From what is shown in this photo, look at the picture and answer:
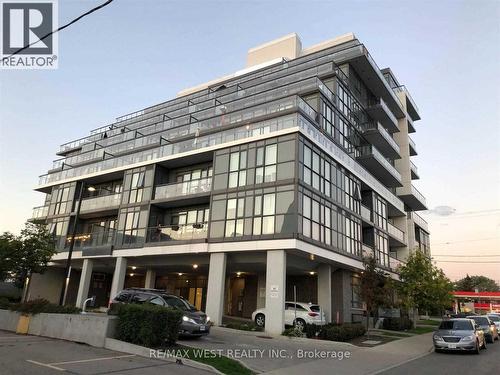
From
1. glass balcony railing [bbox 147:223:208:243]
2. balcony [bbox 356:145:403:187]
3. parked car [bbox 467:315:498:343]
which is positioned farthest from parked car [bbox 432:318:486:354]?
balcony [bbox 356:145:403:187]

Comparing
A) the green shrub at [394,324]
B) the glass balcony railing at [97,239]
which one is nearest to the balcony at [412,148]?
the green shrub at [394,324]

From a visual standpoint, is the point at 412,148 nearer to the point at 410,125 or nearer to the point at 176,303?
the point at 410,125

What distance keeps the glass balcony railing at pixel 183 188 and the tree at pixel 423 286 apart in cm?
1711

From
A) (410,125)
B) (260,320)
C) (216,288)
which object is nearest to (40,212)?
(216,288)

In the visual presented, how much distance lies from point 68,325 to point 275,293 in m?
10.2

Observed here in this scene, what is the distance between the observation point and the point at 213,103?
127 feet

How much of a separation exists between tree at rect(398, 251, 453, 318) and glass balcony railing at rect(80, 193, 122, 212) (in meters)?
23.7

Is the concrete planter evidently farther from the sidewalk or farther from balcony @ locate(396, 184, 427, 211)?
balcony @ locate(396, 184, 427, 211)

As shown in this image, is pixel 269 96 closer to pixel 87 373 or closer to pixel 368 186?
pixel 368 186

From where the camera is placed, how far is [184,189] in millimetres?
28156

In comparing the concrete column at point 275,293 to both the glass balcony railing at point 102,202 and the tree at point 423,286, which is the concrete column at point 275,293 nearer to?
the tree at point 423,286

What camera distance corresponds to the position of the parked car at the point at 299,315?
21922 mm

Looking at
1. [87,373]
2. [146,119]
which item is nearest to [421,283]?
[87,373]

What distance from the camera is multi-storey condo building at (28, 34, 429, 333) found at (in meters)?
23.5
